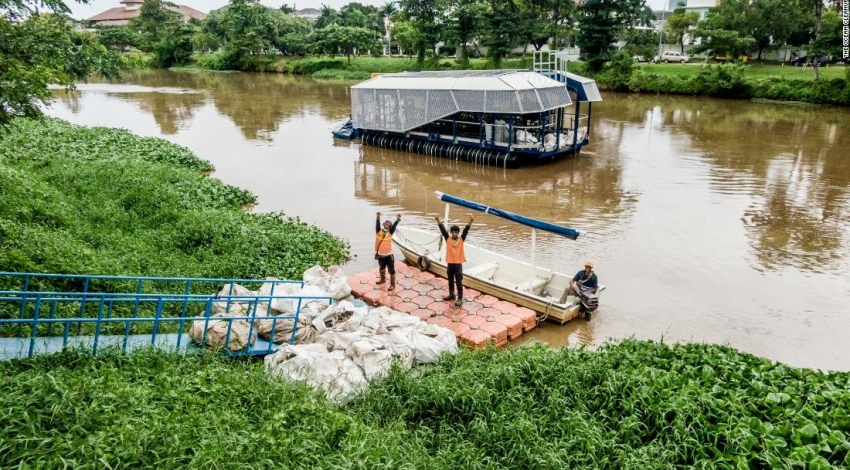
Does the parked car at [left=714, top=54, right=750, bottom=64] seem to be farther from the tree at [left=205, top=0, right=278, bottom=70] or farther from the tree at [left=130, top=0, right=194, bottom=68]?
the tree at [left=130, top=0, right=194, bottom=68]

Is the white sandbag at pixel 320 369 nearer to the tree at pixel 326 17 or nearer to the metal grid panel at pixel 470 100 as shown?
the metal grid panel at pixel 470 100

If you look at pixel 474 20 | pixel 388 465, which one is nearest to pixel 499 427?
pixel 388 465

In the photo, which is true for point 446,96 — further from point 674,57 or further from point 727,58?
point 674,57

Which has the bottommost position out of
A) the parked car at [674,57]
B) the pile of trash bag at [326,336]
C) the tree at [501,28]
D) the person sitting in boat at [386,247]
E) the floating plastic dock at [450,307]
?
the floating plastic dock at [450,307]

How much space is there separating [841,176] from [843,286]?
1083cm

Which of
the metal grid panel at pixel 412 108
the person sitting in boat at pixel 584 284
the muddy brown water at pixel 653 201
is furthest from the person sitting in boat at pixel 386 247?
the metal grid panel at pixel 412 108

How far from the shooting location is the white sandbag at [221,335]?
7.62m

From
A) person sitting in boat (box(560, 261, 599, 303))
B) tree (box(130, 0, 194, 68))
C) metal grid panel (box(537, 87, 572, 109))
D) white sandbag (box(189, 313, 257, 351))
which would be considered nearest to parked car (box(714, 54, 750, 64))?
metal grid panel (box(537, 87, 572, 109))

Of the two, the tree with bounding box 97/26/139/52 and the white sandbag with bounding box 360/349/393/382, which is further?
the tree with bounding box 97/26/139/52

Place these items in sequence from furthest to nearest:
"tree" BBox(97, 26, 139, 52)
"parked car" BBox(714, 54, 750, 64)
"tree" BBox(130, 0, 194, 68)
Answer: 1. "tree" BBox(97, 26, 139, 52)
2. "tree" BBox(130, 0, 194, 68)
3. "parked car" BBox(714, 54, 750, 64)

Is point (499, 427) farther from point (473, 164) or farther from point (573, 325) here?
point (473, 164)

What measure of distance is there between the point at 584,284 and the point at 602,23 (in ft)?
131

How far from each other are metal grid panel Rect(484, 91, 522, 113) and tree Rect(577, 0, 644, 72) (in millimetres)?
27536

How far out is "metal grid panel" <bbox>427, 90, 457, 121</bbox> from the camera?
22388mm
